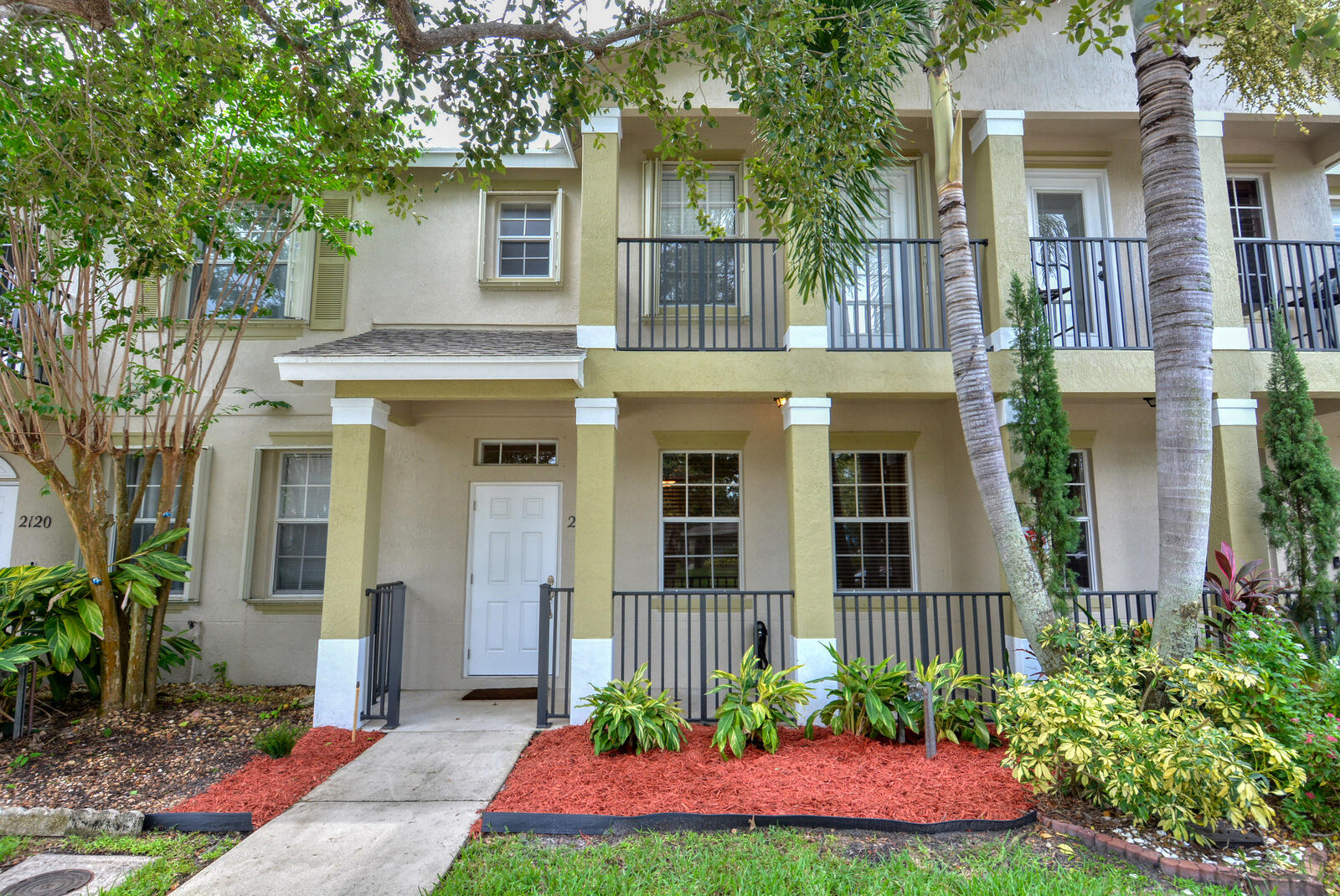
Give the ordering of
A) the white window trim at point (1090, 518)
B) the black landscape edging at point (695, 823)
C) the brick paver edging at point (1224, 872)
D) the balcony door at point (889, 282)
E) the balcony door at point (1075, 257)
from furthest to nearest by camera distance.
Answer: the white window trim at point (1090, 518), the balcony door at point (1075, 257), the balcony door at point (889, 282), the black landscape edging at point (695, 823), the brick paver edging at point (1224, 872)

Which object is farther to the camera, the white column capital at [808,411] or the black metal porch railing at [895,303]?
the black metal porch railing at [895,303]

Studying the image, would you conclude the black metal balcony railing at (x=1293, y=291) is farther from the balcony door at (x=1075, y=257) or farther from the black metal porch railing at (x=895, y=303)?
the black metal porch railing at (x=895, y=303)

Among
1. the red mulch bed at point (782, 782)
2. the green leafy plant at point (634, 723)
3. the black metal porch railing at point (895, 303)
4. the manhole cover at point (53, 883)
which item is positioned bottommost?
the manhole cover at point (53, 883)

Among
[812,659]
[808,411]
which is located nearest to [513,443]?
[808,411]

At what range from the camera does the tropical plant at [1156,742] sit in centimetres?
358

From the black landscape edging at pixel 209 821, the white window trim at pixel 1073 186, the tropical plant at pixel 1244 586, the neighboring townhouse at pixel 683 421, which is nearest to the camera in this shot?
the black landscape edging at pixel 209 821

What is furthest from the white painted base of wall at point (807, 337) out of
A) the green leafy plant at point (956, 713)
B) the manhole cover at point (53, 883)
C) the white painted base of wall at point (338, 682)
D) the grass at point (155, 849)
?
the manhole cover at point (53, 883)

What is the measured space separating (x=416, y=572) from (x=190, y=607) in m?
2.53

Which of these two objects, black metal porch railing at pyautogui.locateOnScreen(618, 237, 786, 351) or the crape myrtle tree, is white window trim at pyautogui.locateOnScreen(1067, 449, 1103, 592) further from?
the crape myrtle tree

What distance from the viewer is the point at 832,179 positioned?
5.13 m

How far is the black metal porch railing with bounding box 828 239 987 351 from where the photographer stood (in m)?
6.52

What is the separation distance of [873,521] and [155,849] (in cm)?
663

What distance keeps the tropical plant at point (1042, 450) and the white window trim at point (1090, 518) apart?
66.2 inches

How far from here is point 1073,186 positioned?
786 cm
